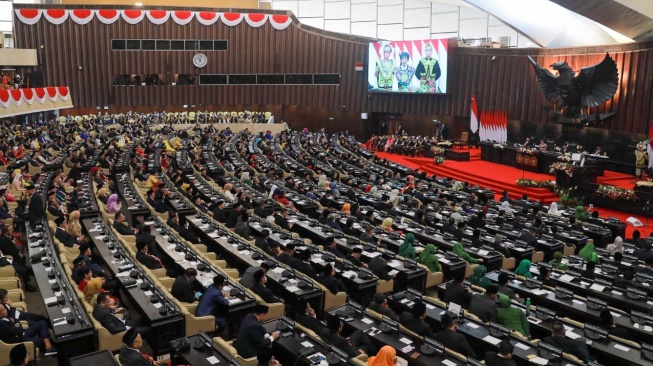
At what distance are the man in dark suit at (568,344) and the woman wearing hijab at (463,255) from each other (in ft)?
11.6

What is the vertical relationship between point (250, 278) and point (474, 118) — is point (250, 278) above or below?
below

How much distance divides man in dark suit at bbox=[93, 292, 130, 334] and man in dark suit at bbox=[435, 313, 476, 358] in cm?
385

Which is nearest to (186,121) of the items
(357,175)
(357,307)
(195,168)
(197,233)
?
(195,168)

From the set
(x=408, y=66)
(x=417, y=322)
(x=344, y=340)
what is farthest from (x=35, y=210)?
(x=408, y=66)

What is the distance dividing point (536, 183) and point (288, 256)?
12790mm

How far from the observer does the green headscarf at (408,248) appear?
1033 centimetres

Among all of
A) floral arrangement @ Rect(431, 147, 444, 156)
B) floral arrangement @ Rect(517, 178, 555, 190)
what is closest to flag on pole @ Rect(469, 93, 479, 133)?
floral arrangement @ Rect(431, 147, 444, 156)

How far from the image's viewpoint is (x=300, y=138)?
2955 centimetres

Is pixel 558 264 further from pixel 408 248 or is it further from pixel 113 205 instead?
pixel 113 205

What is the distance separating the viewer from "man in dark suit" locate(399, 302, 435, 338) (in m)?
6.90

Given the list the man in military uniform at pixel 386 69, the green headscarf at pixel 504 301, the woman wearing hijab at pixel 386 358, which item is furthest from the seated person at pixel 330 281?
the man in military uniform at pixel 386 69

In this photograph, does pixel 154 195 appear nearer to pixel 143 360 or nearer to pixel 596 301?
pixel 143 360

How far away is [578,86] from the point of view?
72.7 feet

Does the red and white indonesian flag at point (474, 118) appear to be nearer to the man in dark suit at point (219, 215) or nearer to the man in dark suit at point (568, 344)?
the man in dark suit at point (219, 215)
